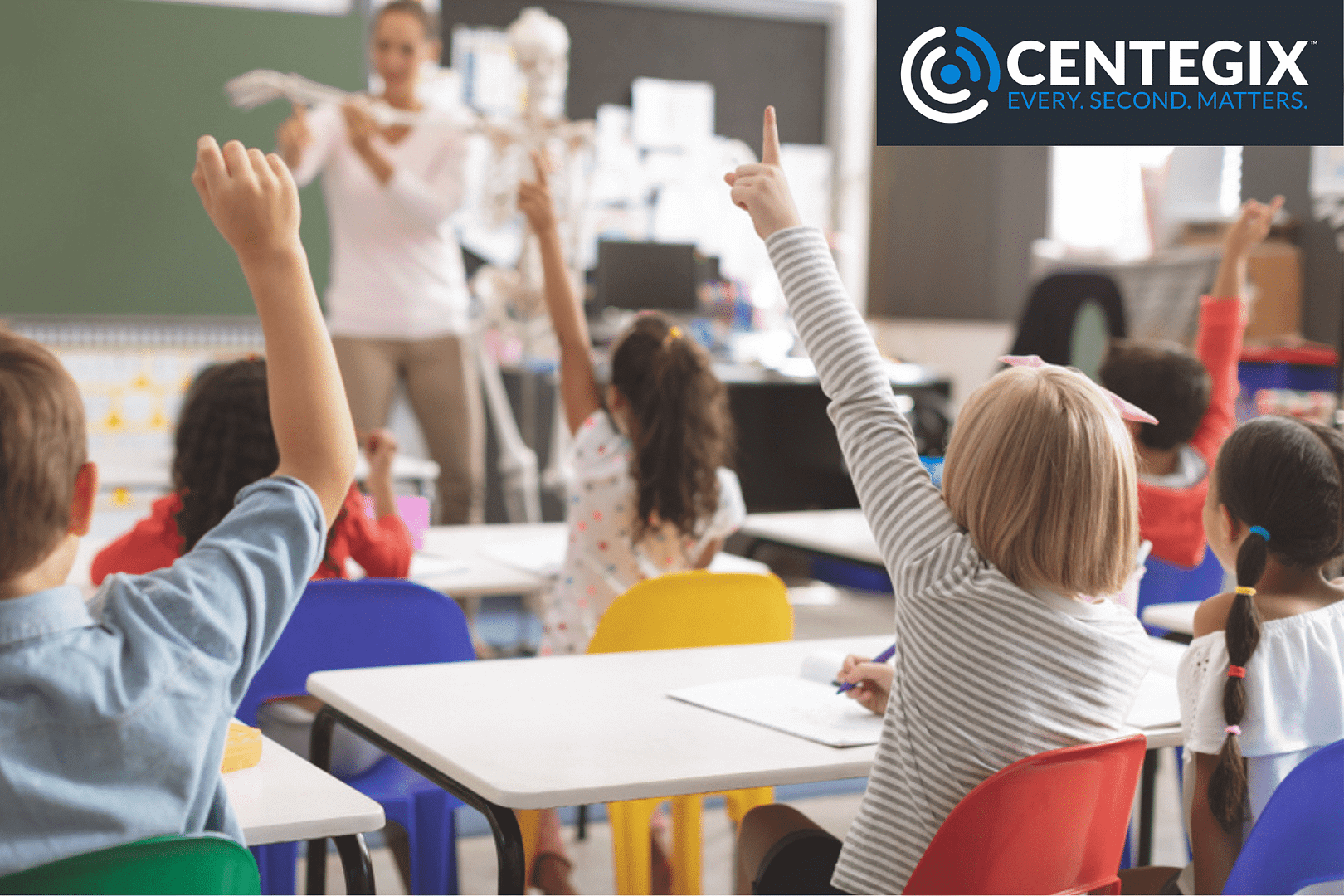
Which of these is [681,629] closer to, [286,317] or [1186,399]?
[286,317]

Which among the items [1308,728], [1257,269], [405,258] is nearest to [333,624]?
[1308,728]

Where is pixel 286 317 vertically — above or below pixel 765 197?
below

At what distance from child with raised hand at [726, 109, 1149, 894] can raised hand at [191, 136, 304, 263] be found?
60 centimetres

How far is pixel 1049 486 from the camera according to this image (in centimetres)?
131

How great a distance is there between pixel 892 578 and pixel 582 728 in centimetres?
40

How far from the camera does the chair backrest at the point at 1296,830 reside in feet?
4.42

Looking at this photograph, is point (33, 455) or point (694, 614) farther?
point (694, 614)

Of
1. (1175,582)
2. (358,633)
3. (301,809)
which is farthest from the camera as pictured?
(1175,582)

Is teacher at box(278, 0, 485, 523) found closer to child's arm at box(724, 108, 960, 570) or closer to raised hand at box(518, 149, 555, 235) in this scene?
raised hand at box(518, 149, 555, 235)

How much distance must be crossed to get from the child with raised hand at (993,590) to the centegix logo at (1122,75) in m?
0.84

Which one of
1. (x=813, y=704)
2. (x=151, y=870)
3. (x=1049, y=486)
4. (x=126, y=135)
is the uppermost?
(x=126, y=135)

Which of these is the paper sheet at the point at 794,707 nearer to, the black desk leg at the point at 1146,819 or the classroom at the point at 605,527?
the classroom at the point at 605,527

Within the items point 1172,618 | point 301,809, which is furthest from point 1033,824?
point 1172,618

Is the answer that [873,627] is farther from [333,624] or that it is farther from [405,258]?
[333,624]
